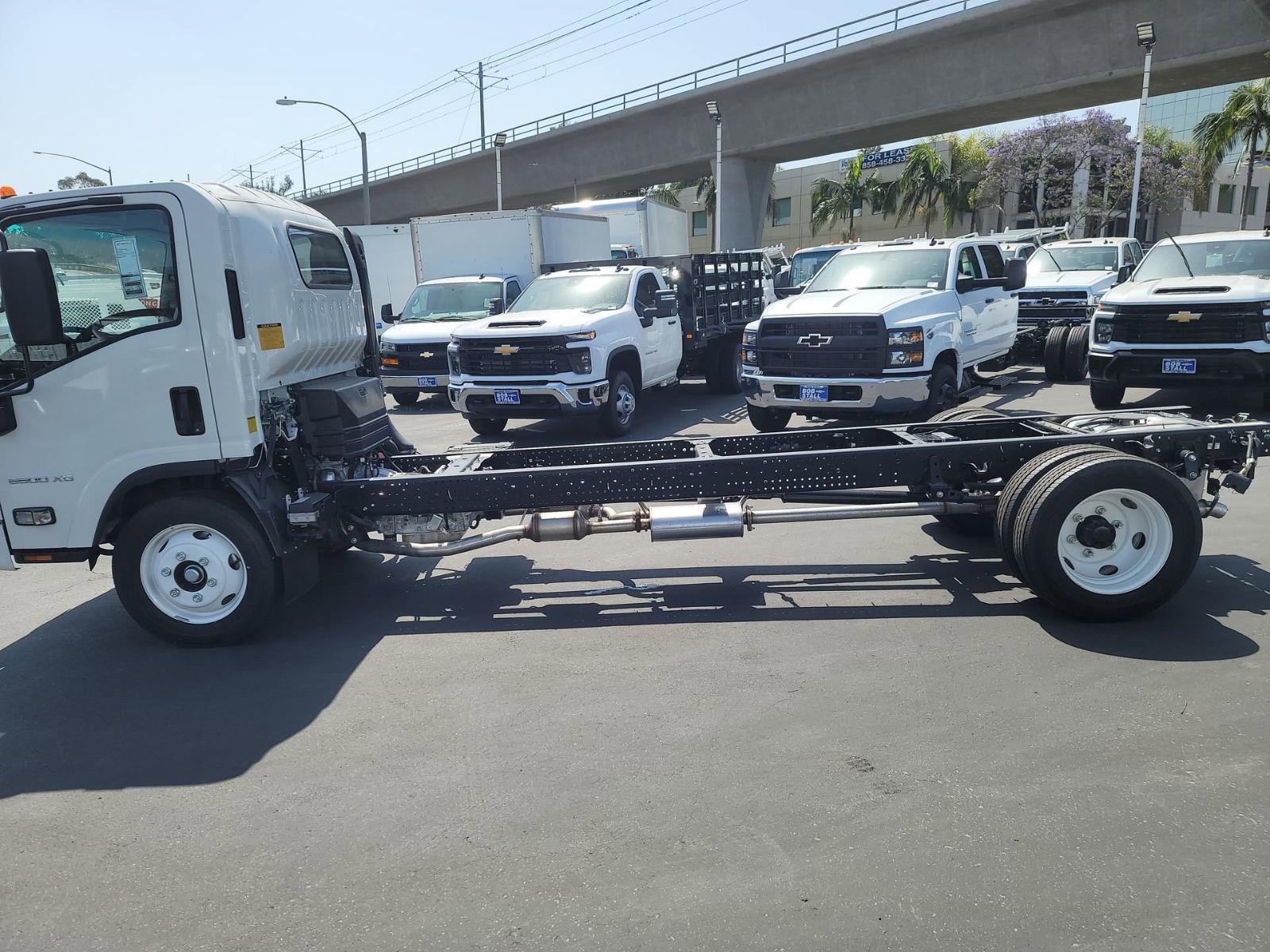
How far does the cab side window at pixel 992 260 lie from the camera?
40.0ft

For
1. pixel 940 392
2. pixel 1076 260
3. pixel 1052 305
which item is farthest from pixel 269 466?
pixel 1076 260

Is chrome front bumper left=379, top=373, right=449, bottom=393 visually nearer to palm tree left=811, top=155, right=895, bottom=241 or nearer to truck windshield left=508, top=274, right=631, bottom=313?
truck windshield left=508, top=274, right=631, bottom=313

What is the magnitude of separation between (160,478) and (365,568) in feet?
6.42

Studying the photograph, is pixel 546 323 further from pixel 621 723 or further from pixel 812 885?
pixel 812 885

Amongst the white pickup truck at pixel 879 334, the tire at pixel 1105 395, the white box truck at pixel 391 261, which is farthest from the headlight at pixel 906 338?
the white box truck at pixel 391 261

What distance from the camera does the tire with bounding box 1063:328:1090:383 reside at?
565 inches

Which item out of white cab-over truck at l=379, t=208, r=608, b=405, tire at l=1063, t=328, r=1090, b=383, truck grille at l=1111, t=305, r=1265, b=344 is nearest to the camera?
truck grille at l=1111, t=305, r=1265, b=344

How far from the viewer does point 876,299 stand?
10383 millimetres

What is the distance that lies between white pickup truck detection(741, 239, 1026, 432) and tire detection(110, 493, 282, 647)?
6540 millimetres

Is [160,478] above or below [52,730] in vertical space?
above

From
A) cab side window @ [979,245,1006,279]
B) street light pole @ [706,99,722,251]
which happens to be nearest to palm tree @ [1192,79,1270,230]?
street light pole @ [706,99,722,251]

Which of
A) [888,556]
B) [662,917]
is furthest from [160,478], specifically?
[888,556]

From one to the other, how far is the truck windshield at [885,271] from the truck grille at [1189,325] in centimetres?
221

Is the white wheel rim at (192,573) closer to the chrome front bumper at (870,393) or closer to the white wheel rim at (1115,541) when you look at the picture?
the white wheel rim at (1115,541)
